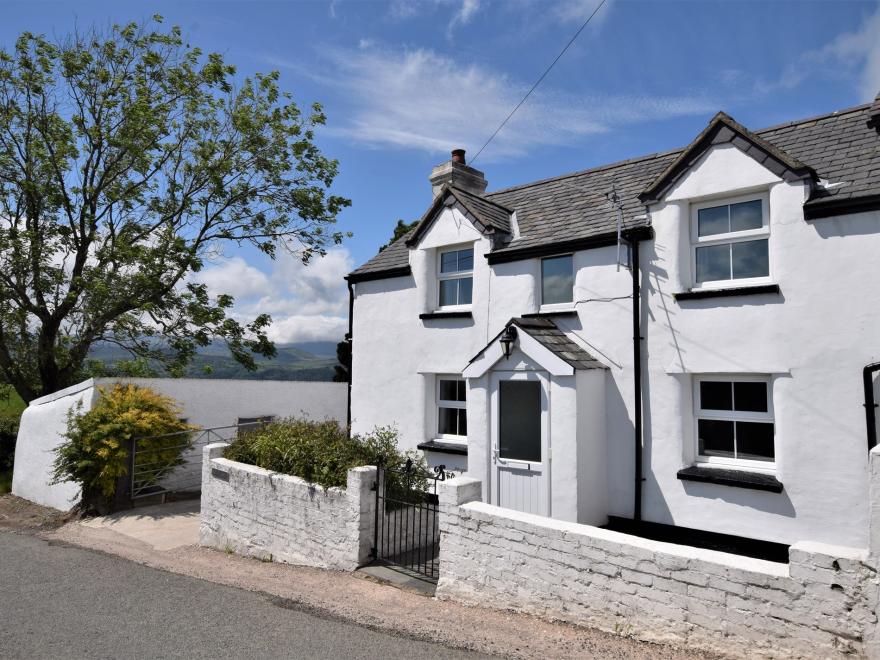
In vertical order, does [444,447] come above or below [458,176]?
below

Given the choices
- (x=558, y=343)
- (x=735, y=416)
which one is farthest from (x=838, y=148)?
(x=558, y=343)

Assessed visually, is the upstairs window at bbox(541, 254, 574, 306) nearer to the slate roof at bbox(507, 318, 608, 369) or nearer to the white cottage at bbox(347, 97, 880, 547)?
the white cottage at bbox(347, 97, 880, 547)

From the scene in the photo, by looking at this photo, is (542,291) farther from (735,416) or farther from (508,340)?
(735,416)

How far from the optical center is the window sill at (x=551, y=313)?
398 inches

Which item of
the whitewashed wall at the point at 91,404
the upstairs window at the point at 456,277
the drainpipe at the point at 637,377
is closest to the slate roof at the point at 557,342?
the drainpipe at the point at 637,377

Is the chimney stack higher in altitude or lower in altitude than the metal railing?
higher

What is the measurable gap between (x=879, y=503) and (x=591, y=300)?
20.1 ft

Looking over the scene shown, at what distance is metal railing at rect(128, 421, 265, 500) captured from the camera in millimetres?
13789

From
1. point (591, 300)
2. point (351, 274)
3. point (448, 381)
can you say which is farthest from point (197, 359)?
point (591, 300)

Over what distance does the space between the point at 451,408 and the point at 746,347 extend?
591 cm

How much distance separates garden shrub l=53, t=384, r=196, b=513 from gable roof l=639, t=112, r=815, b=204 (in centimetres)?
1230

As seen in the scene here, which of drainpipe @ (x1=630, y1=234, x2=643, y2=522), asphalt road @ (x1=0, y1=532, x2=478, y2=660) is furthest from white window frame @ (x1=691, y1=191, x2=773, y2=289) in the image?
asphalt road @ (x1=0, y1=532, x2=478, y2=660)

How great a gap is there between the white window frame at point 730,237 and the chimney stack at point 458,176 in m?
6.50

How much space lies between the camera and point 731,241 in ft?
28.6
